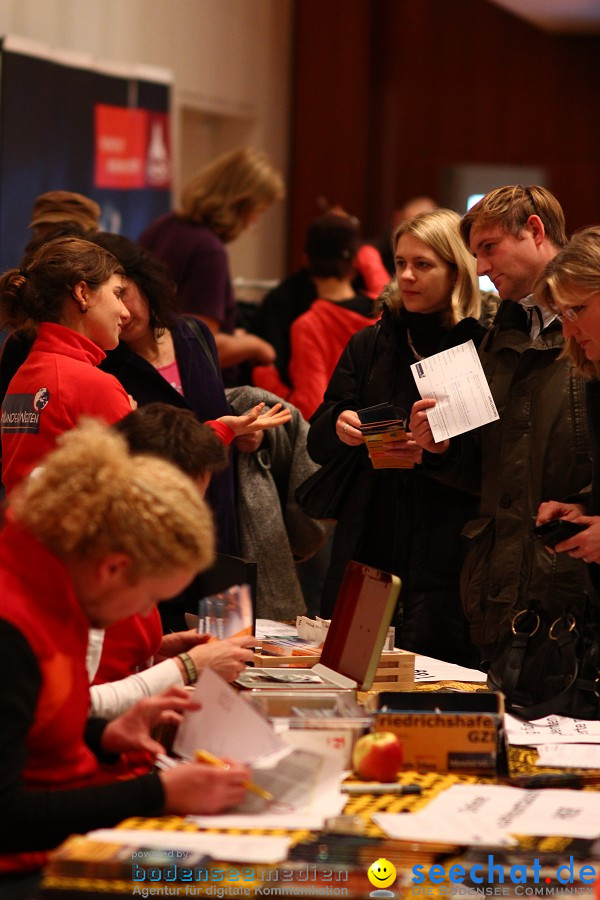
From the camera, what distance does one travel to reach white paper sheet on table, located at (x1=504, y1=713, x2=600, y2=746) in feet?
7.70

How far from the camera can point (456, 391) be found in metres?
2.92

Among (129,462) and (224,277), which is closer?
(129,462)

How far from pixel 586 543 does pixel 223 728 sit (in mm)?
942

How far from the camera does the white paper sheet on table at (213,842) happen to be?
170cm

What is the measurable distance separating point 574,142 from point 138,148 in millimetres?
4180

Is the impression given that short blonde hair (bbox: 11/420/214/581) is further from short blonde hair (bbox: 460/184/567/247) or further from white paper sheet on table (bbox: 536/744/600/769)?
short blonde hair (bbox: 460/184/567/247)

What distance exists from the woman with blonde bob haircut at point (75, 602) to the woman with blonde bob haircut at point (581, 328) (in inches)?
38.4

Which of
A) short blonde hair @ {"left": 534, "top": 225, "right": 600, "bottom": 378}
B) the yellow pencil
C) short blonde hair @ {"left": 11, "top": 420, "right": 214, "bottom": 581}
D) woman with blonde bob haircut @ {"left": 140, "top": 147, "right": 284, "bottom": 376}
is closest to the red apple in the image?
the yellow pencil

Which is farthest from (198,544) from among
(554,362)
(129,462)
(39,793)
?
(554,362)

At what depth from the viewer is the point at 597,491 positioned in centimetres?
262

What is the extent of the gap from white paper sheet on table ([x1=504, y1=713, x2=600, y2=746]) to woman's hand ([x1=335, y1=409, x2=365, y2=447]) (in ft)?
3.50

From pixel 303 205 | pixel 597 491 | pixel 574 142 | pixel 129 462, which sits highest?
pixel 574 142

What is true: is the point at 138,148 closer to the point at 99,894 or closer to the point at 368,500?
the point at 368,500

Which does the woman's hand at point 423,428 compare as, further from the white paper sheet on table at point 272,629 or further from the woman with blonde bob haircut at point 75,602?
the woman with blonde bob haircut at point 75,602
